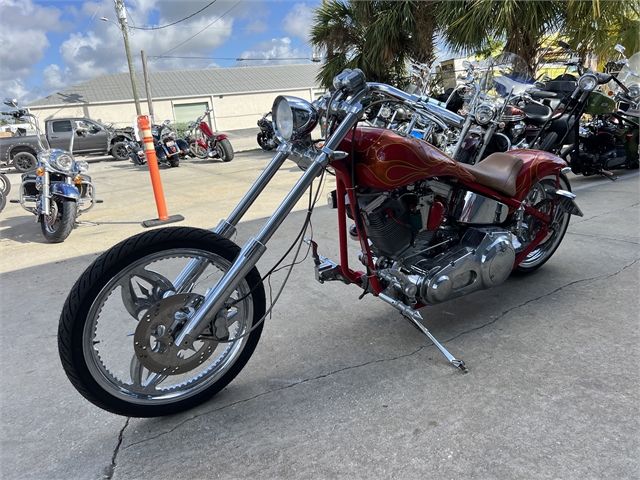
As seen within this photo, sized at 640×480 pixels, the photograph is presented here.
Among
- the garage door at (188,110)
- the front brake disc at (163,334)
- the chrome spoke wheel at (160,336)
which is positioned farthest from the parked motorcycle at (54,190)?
the garage door at (188,110)

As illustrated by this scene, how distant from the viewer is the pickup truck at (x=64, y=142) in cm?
1467

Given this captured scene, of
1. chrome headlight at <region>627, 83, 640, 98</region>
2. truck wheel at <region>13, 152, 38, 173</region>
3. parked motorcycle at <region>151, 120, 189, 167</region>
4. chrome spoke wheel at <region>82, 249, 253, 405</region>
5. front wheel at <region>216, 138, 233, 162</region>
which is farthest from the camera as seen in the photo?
truck wheel at <region>13, 152, 38, 173</region>

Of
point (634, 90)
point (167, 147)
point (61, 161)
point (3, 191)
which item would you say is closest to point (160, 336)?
point (61, 161)

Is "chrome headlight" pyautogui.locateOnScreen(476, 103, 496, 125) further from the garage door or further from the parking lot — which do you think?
the garage door

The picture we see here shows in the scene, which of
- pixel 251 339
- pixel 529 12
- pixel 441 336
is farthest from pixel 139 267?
pixel 529 12

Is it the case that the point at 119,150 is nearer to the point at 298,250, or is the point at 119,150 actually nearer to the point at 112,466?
the point at 298,250

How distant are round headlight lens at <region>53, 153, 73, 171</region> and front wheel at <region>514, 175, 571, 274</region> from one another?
16.3 feet

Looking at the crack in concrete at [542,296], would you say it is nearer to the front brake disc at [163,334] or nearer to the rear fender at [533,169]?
the rear fender at [533,169]

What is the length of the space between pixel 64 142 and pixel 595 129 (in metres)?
15.3

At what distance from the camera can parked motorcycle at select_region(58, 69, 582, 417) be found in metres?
1.95

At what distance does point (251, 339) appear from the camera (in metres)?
2.25

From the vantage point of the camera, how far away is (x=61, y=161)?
18.4 ft

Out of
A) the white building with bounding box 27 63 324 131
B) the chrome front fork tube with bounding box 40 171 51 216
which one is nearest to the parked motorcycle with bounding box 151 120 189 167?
the chrome front fork tube with bounding box 40 171 51 216

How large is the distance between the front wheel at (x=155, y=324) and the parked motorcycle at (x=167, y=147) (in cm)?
1014
